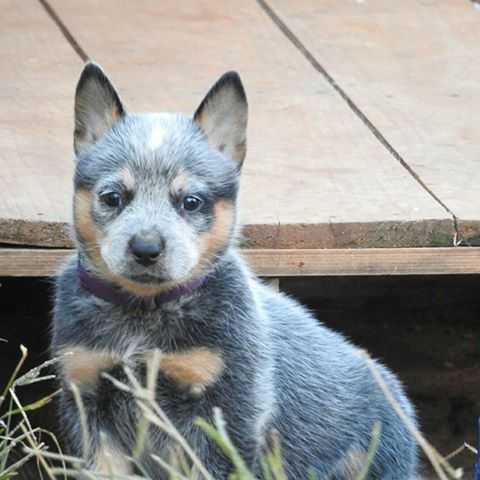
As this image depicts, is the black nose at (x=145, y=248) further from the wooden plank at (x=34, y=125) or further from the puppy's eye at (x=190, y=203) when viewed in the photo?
the wooden plank at (x=34, y=125)

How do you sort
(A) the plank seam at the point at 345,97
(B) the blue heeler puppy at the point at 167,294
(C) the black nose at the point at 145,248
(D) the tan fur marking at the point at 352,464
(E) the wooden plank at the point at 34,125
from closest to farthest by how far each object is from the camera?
1. (C) the black nose at the point at 145,248
2. (B) the blue heeler puppy at the point at 167,294
3. (D) the tan fur marking at the point at 352,464
4. (E) the wooden plank at the point at 34,125
5. (A) the plank seam at the point at 345,97

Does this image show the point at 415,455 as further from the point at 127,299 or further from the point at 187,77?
the point at 187,77

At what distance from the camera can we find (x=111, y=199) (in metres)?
4.29

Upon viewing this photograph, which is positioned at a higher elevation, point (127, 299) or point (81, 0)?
point (127, 299)

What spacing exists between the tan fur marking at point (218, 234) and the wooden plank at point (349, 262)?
2.58 ft

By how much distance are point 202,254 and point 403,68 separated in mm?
2599

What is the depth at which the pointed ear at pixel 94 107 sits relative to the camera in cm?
446

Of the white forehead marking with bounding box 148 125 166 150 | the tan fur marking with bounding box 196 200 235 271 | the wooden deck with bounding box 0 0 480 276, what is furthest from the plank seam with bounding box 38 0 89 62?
the tan fur marking with bounding box 196 200 235 271

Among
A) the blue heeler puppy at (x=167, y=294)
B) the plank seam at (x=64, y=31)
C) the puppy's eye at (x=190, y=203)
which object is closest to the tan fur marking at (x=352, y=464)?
the blue heeler puppy at (x=167, y=294)

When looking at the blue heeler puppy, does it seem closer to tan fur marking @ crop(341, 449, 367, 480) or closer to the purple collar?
the purple collar

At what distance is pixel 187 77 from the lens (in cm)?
650

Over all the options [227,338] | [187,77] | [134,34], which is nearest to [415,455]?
[227,338]

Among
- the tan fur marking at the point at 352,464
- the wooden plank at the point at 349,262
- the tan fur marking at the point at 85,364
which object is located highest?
the tan fur marking at the point at 85,364

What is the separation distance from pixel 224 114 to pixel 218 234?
14.8 inches
